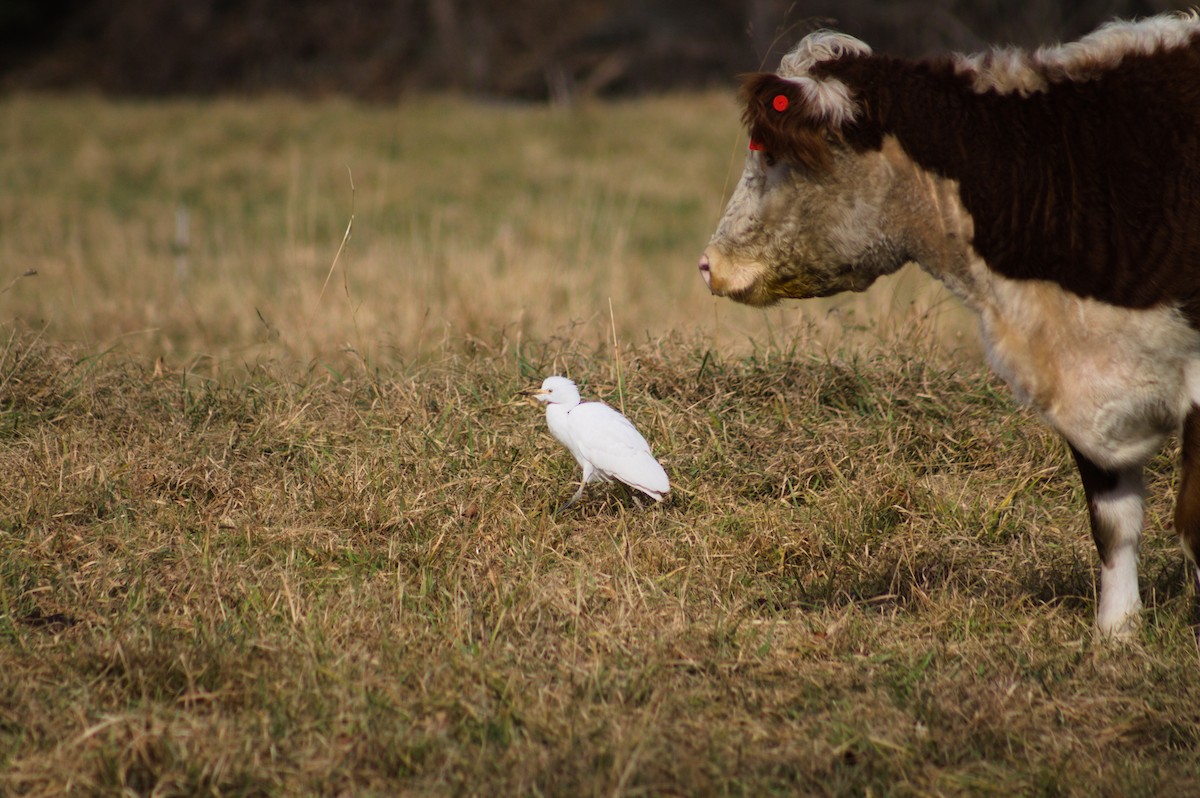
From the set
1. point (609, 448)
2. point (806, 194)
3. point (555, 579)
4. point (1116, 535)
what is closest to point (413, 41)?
point (609, 448)

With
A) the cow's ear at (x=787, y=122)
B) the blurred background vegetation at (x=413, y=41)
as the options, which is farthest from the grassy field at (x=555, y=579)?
the blurred background vegetation at (x=413, y=41)

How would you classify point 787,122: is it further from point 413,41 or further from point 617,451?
point 413,41

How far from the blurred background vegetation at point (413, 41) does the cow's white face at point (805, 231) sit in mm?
16424

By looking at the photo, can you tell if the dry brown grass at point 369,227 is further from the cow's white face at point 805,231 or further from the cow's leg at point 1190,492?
the cow's leg at point 1190,492

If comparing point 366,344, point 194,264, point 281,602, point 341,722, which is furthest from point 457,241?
point 341,722

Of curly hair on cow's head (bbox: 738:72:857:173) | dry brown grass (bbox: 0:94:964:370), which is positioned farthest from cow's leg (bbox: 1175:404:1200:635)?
dry brown grass (bbox: 0:94:964:370)

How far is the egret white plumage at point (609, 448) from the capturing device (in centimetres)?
396

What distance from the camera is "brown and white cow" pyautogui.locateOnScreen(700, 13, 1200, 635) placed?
3.09 m

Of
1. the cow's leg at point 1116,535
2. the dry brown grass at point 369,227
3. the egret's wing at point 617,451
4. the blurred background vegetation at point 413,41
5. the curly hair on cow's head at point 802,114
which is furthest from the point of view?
the blurred background vegetation at point 413,41

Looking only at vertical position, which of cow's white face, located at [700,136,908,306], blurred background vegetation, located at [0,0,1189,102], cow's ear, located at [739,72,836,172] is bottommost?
blurred background vegetation, located at [0,0,1189,102]

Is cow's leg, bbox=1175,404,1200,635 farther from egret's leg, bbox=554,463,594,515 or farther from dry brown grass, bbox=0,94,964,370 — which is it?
dry brown grass, bbox=0,94,964,370

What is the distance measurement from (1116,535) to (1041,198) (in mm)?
1012

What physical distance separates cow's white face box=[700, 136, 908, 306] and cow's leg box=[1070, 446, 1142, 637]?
2.58 feet

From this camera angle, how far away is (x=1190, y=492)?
316cm
